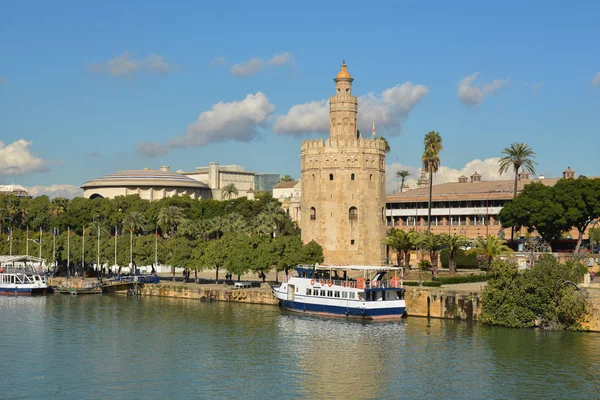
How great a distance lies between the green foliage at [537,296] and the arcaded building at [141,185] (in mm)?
108299

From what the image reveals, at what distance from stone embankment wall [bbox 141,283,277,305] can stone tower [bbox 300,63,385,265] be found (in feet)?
32.6

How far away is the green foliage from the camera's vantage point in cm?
5681

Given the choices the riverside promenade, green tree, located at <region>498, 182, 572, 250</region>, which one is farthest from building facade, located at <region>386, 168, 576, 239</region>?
the riverside promenade

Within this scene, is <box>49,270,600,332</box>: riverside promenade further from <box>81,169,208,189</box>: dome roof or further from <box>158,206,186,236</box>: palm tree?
<box>81,169,208,189</box>: dome roof

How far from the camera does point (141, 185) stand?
535 feet

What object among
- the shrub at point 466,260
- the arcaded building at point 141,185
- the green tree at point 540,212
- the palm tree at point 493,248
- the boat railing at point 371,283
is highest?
the arcaded building at point 141,185

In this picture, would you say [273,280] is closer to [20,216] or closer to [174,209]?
[174,209]

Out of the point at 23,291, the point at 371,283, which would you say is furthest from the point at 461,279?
the point at 23,291

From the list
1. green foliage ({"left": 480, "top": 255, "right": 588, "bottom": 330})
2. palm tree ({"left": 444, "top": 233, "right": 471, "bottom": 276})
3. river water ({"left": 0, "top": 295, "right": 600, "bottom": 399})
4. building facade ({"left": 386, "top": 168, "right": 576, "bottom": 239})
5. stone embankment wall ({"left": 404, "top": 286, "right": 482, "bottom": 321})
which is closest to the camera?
river water ({"left": 0, "top": 295, "right": 600, "bottom": 399})

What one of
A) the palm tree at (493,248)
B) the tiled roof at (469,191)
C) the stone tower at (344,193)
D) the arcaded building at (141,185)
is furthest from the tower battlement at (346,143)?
the arcaded building at (141,185)

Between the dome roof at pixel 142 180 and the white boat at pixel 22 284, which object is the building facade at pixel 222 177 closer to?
the dome roof at pixel 142 180

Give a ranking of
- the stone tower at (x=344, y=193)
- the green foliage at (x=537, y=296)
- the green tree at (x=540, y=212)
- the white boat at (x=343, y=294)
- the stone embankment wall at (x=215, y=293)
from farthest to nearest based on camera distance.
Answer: the stone tower at (x=344, y=193), the green tree at (x=540, y=212), the stone embankment wall at (x=215, y=293), the white boat at (x=343, y=294), the green foliage at (x=537, y=296)

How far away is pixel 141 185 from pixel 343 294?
102889 mm

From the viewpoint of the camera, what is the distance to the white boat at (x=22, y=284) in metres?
88.1
